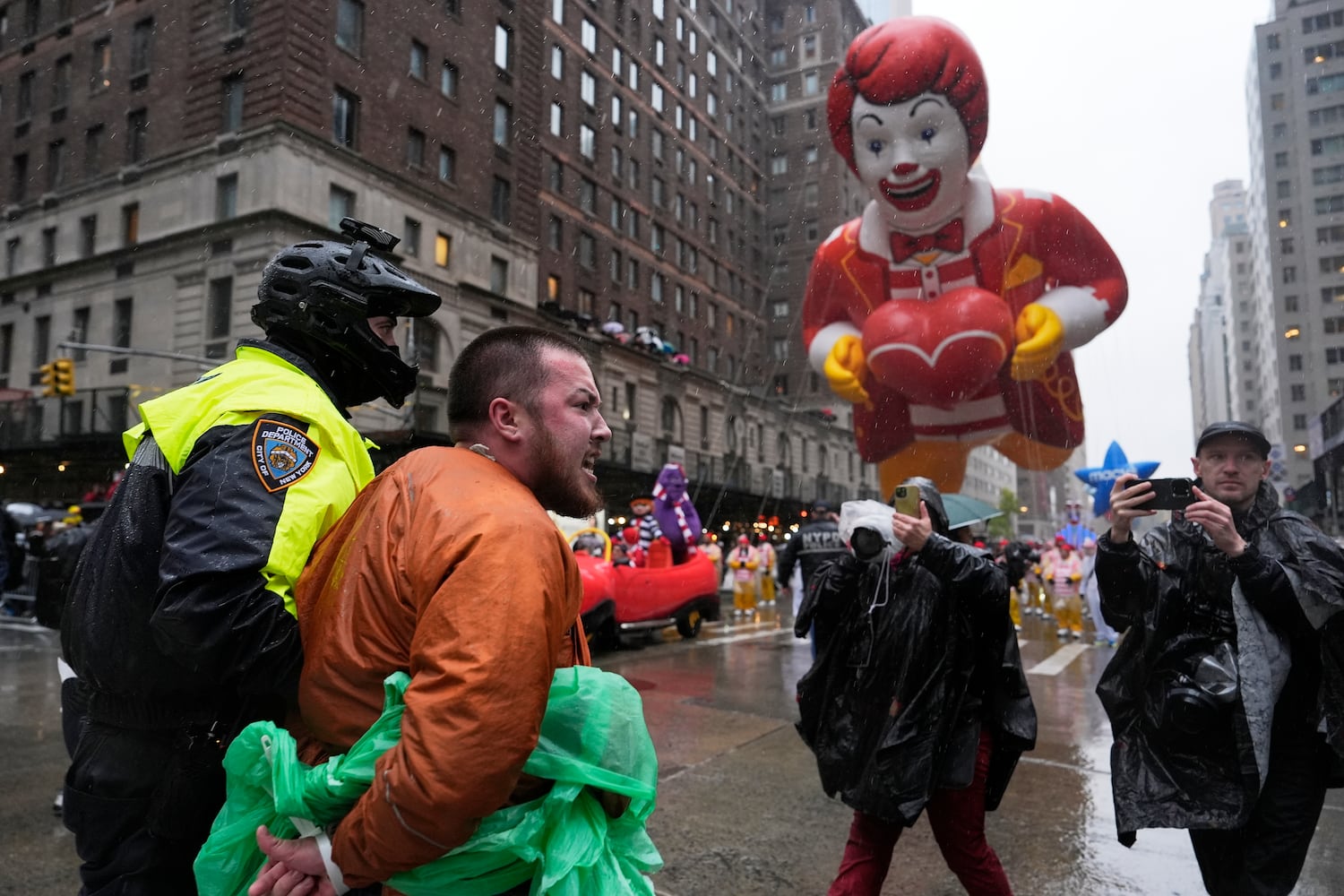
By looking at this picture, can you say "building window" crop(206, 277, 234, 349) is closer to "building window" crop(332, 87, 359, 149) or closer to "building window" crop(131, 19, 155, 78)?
"building window" crop(332, 87, 359, 149)

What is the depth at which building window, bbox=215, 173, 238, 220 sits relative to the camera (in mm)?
22938

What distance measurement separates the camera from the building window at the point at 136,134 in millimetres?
25500

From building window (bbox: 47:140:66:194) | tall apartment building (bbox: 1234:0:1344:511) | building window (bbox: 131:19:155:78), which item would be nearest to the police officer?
building window (bbox: 131:19:155:78)

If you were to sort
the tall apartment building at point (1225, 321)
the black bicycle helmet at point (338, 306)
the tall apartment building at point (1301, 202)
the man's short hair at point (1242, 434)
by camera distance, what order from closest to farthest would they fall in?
the black bicycle helmet at point (338, 306) → the man's short hair at point (1242, 434) → the tall apartment building at point (1301, 202) → the tall apartment building at point (1225, 321)

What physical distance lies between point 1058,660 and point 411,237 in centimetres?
1939

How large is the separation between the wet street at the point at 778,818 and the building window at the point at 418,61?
13.3 metres

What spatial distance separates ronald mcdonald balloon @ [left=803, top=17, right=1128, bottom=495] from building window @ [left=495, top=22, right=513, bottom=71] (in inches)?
473

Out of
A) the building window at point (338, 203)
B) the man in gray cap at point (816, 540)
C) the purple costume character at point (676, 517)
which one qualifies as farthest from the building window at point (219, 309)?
the man in gray cap at point (816, 540)

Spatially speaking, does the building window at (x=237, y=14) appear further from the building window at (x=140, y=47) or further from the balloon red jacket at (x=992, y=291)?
the balloon red jacket at (x=992, y=291)

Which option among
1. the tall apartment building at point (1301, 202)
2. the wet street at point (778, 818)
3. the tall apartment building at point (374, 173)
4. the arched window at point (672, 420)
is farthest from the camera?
the tall apartment building at point (1301, 202)

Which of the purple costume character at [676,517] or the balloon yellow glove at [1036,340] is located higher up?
the balloon yellow glove at [1036,340]

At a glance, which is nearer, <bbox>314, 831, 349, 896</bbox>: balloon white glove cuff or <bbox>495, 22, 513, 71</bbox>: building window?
<bbox>314, 831, 349, 896</bbox>: balloon white glove cuff

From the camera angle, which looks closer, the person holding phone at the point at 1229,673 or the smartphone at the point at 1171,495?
the person holding phone at the point at 1229,673

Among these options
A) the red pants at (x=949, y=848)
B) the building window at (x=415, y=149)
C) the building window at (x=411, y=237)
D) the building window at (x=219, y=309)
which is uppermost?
the building window at (x=415, y=149)
